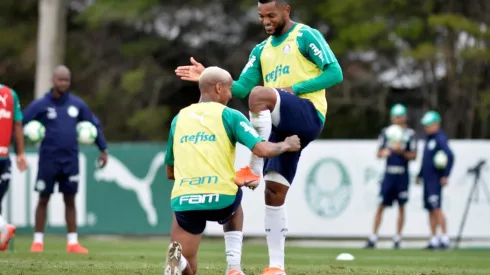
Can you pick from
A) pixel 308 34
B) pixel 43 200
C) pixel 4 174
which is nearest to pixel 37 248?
pixel 43 200

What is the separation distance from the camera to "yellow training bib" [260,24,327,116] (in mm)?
10305

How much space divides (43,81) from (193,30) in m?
6.53

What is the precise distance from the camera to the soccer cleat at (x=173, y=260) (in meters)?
8.73

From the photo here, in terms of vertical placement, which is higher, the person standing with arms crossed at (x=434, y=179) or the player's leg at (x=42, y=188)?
the person standing with arms crossed at (x=434, y=179)

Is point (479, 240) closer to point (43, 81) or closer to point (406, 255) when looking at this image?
point (406, 255)

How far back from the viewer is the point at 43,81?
30797 millimetres

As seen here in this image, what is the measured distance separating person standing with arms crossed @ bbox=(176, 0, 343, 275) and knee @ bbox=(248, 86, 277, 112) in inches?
1.4

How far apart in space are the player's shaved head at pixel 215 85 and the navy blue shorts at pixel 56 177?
710 centimetres

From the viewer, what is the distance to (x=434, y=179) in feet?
65.9

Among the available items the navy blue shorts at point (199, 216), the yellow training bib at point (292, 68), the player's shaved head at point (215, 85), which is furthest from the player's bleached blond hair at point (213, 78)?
the yellow training bib at point (292, 68)

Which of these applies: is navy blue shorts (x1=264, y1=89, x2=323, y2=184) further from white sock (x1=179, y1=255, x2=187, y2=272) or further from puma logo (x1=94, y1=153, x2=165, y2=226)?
puma logo (x1=94, y1=153, x2=165, y2=226)

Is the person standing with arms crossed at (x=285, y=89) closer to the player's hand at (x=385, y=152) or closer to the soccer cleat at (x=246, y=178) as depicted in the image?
the soccer cleat at (x=246, y=178)

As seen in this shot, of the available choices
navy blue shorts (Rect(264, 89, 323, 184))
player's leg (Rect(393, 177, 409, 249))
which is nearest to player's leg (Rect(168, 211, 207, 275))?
navy blue shorts (Rect(264, 89, 323, 184))

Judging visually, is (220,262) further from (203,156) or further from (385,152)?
(385,152)
